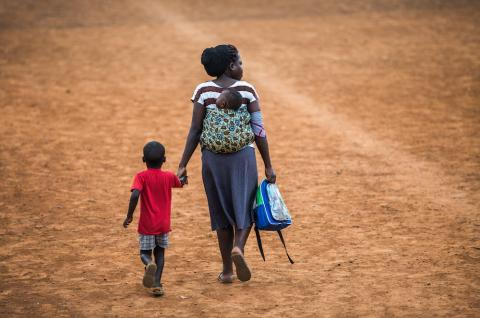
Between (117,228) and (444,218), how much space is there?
11.2 feet

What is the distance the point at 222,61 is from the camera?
599 centimetres

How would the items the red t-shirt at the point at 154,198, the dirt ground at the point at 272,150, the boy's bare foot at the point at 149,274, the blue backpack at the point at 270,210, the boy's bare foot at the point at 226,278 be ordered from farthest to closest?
the boy's bare foot at the point at 226,278 < the dirt ground at the point at 272,150 < the blue backpack at the point at 270,210 < the red t-shirt at the point at 154,198 < the boy's bare foot at the point at 149,274

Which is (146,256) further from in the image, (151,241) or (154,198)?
(154,198)

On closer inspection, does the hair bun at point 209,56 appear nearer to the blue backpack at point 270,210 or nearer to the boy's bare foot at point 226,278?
the blue backpack at point 270,210

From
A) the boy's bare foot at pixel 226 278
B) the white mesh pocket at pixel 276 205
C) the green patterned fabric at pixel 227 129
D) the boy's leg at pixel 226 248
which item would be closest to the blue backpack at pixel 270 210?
the white mesh pocket at pixel 276 205

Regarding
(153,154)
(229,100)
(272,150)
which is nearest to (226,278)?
(153,154)

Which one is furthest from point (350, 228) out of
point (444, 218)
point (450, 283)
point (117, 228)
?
point (117, 228)

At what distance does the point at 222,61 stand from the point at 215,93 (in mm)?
250

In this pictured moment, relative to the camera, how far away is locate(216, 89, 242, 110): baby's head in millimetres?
5867

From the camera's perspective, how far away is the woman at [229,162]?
599 centimetres

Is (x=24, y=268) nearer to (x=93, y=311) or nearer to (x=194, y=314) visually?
(x=93, y=311)

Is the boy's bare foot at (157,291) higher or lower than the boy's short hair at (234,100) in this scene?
lower

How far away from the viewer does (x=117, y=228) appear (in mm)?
8133

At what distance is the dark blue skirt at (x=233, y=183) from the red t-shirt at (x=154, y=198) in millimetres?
308
